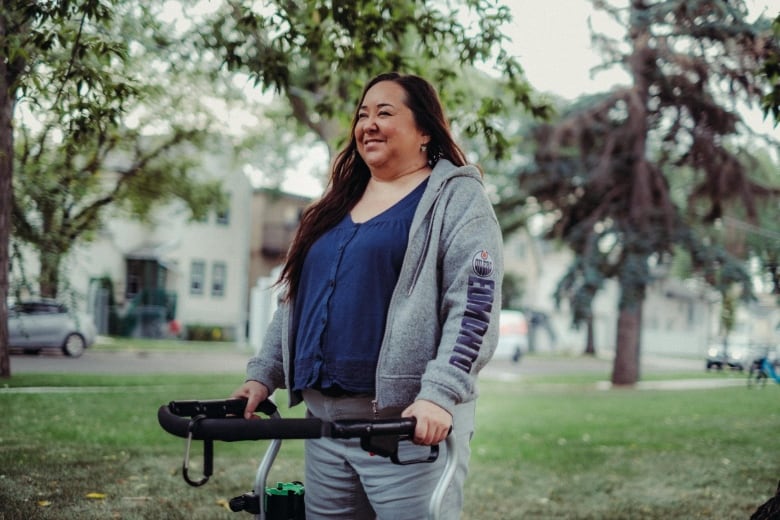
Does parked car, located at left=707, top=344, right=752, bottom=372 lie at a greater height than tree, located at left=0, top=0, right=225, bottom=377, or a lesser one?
lesser

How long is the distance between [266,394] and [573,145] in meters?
15.8

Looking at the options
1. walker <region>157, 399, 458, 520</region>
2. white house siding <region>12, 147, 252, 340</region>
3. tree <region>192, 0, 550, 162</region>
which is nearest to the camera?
walker <region>157, 399, 458, 520</region>

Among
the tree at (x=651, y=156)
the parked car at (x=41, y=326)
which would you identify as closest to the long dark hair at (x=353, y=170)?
the parked car at (x=41, y=326)

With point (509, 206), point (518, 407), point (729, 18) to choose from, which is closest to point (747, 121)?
point (729, 18)

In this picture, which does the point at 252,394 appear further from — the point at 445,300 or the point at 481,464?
the point at 481,464

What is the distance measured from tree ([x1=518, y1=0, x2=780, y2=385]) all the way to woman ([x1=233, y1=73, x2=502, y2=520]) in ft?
45.8

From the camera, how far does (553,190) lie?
59.7 feet

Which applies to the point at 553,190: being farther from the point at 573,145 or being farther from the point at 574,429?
the point at 574,429

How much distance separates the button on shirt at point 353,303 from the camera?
7.97 ft

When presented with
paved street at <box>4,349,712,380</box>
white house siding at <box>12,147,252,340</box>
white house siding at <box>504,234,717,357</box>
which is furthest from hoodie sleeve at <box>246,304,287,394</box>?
white house siding at <box>504,234,717,357</box>

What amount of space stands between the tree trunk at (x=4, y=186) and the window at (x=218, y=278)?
29023 mm

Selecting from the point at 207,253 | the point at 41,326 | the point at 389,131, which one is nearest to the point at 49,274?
the point at 41,326

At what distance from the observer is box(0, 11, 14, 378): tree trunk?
457cm

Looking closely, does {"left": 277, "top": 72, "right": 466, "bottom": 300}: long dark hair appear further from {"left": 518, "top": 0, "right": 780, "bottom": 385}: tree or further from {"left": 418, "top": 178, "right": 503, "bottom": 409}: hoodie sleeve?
{"left": 518, "top": 0, "right": 780, "bottom": 385}: tree
